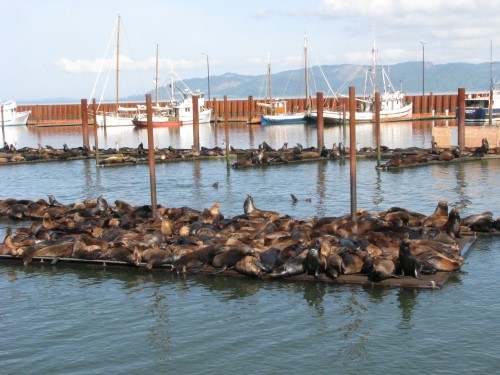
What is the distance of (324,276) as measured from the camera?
12.6 metres

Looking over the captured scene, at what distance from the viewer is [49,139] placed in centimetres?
6588

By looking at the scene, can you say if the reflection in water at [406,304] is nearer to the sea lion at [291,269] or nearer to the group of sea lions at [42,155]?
the sea lion at [291,269]

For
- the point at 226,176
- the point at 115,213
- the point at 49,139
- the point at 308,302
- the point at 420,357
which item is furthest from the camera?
the point at 49,139

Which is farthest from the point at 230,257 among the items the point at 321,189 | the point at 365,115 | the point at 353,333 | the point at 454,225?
the point at 365,115

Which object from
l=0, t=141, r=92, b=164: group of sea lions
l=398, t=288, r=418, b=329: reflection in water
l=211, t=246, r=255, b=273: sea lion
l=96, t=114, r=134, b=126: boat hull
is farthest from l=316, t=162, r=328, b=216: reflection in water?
l=96, t=114, r=134, b=126: boat hull

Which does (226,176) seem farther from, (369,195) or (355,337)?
(355,337)

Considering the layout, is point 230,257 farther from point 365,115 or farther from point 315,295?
point 365,115

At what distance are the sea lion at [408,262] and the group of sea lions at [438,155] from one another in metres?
17.9

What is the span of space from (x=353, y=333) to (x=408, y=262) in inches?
89.7

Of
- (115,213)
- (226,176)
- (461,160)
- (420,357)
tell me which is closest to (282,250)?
(420,357)

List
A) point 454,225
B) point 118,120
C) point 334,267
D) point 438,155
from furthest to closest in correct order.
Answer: point 118,120 < point 438,155 < point 454,225 < point 334,267

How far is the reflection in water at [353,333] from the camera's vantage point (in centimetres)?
980

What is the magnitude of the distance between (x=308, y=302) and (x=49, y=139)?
57795 mm

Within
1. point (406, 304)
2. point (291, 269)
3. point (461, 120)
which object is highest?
point (461, 120)
